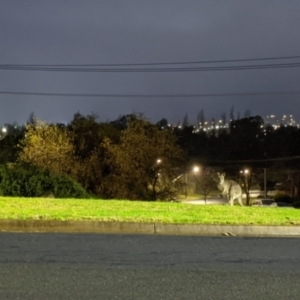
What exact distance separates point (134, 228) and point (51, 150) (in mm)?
28608

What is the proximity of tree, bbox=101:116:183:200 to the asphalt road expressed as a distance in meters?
27.2

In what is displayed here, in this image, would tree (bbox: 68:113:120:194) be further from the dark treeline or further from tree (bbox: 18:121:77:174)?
tree (bbox: 18:121:77:174)

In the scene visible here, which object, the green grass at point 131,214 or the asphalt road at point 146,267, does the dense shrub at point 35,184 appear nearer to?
the green grass at point 131,214

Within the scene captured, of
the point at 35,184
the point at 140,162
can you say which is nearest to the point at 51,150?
the point at 140,162

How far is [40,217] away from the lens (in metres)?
13.6

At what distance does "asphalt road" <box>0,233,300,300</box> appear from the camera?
6.88m

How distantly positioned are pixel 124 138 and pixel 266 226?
28077mm

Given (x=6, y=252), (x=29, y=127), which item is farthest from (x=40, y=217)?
(x=29, y=127)

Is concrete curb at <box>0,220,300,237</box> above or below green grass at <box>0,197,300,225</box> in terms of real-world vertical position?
below

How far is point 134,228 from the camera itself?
1316 cm

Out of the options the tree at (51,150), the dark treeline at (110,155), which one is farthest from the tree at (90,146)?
the tree at (51,150)

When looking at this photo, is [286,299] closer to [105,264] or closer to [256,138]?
[105,264]

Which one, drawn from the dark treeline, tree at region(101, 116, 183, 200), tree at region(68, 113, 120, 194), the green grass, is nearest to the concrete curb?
the green grass

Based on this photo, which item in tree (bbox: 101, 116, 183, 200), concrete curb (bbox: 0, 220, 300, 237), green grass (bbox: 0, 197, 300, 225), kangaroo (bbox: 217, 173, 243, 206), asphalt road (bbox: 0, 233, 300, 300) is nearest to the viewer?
asphalt road (bbox: 0, 233, 300, 300)
